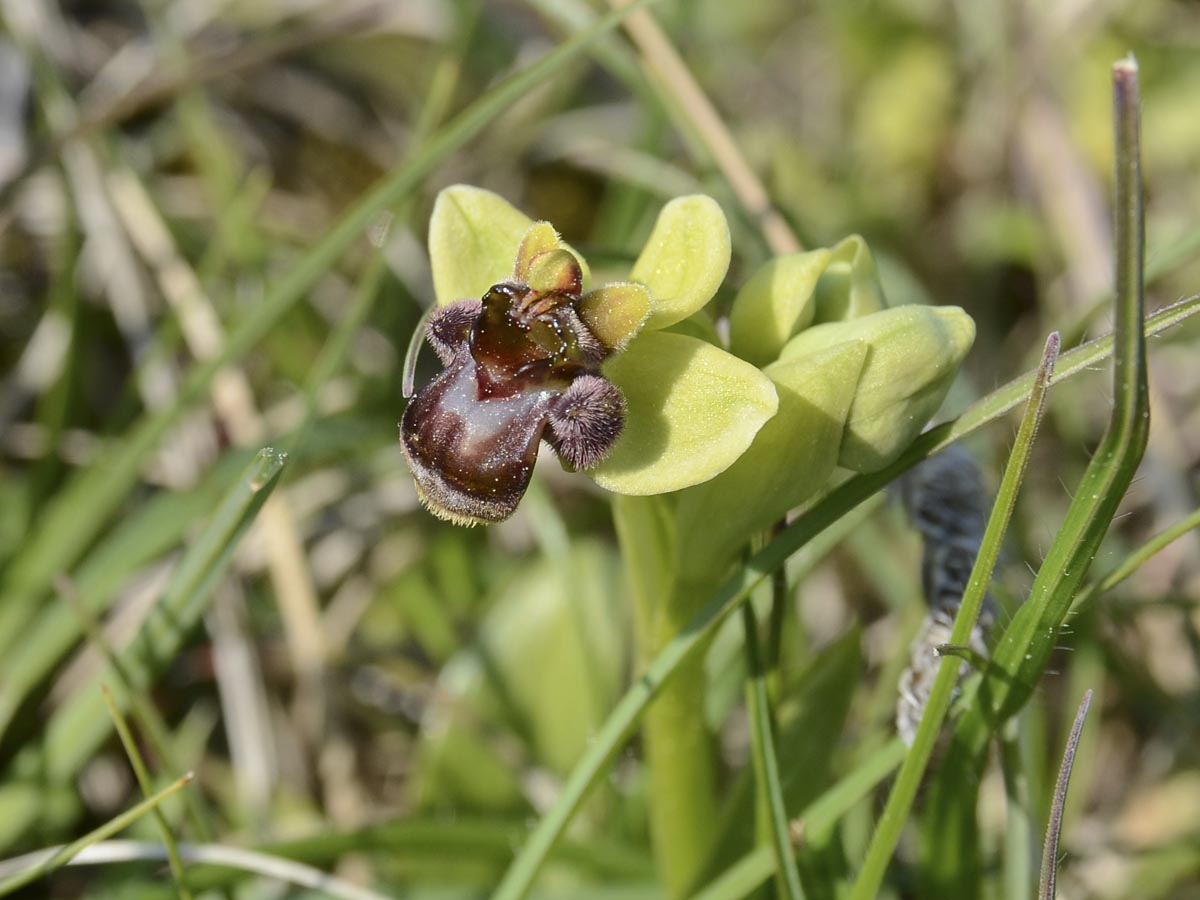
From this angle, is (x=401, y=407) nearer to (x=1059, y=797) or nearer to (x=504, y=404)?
(x=504, y=404)

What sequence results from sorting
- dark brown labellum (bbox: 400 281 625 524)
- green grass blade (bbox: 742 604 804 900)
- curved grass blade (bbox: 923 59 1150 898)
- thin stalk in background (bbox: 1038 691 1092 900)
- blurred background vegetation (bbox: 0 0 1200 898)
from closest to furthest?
curved grass blade (bbox: 923 59 1150 898), thin stalk in background (bbox: 1038 691 1092 900), dark brown labellum (bbox: 400 281 625 524), green grass blade (bbox: 742 604 804 900), blurred background vegetation (bbox: 0 0 1200 898)

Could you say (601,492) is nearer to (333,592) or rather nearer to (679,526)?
(333,592)

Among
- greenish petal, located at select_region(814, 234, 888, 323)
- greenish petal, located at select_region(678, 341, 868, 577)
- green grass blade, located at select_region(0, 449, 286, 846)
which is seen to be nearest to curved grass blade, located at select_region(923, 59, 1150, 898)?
greenish petal, located at select_region(678, 341, 868, 577)

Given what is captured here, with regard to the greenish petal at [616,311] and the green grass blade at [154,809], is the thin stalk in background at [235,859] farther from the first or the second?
the greenish petal at [616,311]

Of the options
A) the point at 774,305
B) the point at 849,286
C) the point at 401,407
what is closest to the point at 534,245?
the point at 774,305

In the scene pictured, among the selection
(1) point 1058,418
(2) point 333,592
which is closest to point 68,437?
(2) point 333,592

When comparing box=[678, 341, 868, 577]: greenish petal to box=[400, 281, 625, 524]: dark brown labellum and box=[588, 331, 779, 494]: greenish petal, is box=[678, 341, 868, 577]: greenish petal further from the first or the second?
box=[400, 281, 625, 524]: dark brown labellum

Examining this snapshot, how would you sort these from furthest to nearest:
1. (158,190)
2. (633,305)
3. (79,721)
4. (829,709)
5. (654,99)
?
(158,190) → (654,99) → (79,721) → (829,709) → (633,305)
